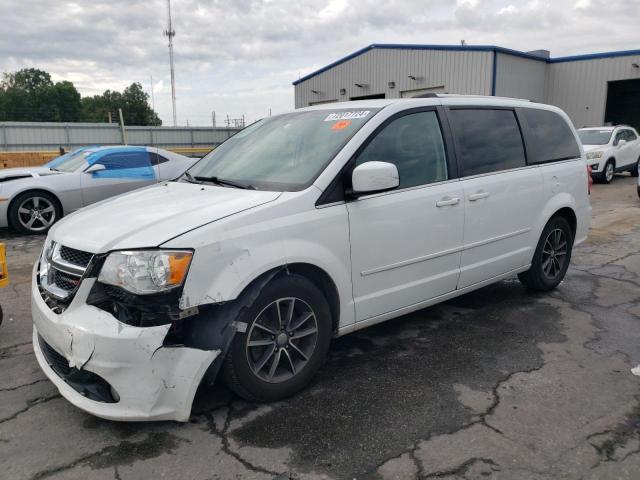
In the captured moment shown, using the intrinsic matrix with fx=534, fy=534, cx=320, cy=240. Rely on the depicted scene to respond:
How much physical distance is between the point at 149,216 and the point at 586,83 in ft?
83.9

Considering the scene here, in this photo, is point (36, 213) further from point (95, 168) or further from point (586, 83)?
point (586, 83)

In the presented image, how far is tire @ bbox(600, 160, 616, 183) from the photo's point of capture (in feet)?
50.6

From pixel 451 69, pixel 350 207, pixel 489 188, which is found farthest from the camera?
pixel 451 69

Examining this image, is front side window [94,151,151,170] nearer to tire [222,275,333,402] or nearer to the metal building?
tire [222,275,333,402]

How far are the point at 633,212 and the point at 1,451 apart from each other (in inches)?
430

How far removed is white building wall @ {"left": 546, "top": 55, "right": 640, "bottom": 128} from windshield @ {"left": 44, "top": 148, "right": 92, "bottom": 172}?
21.5 m

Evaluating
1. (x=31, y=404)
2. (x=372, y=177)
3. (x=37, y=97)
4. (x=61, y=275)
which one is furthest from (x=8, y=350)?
(x=37, y=97)

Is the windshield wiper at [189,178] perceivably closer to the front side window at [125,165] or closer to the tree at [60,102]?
the front side window at [125,165]

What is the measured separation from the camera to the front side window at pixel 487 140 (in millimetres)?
4051

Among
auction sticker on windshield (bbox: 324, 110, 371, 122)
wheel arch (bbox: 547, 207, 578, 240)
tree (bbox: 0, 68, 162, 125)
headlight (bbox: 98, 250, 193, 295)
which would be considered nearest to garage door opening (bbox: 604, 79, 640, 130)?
wheel arch (bbox: 547, 207, 578, 240)

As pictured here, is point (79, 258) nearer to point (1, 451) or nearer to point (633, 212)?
point (1, 451)

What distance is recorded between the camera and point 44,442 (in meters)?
2.75

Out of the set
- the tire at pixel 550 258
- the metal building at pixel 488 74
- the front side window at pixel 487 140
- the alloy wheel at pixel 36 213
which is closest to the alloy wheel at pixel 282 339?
the front side window at pixel 487 140

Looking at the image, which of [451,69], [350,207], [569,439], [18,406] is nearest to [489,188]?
[350,207]
